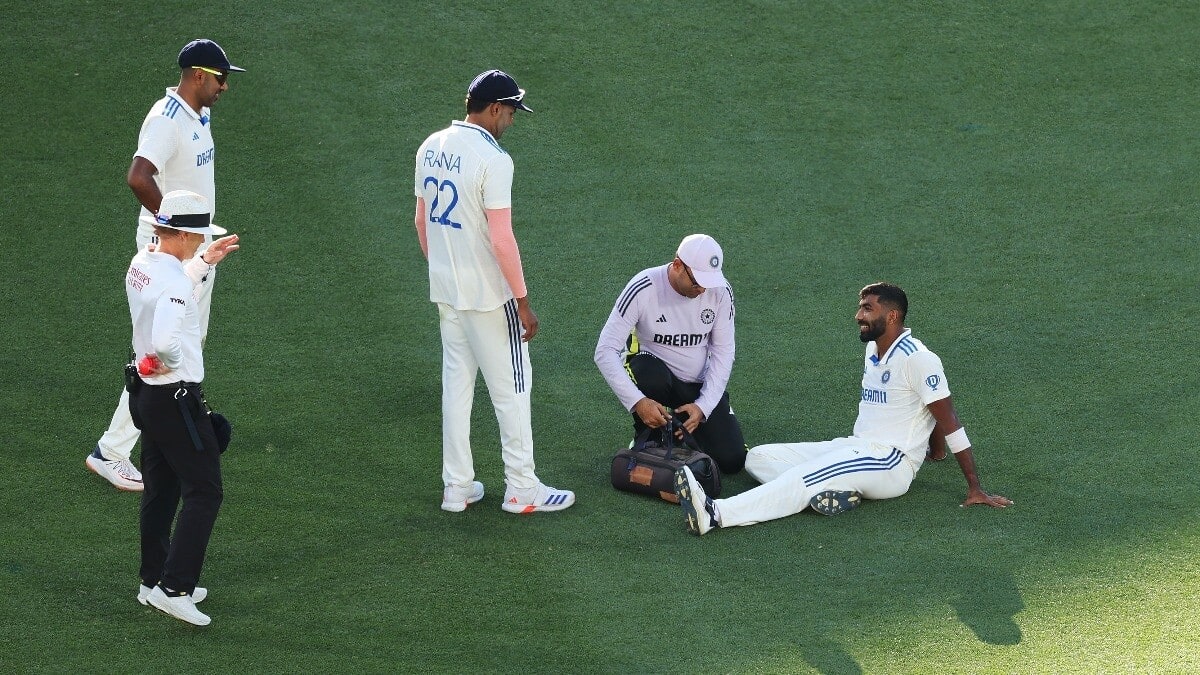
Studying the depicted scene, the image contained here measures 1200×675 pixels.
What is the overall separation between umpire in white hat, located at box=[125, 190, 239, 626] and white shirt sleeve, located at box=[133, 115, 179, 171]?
97cm

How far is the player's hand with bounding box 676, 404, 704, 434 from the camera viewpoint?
255 inches

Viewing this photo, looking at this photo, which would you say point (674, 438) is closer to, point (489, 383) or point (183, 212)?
point (489, 383)

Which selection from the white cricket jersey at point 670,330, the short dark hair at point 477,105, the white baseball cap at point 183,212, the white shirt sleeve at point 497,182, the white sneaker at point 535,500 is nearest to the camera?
the white baseball cap at point 183,212

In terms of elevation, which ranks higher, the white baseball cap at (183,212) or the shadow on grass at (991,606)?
the white baseball cap at (183,212)

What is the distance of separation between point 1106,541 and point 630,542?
2.02 m

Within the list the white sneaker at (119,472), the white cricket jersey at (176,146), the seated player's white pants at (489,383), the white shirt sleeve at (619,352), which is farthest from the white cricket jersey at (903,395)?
the white sneaker at (119,472)

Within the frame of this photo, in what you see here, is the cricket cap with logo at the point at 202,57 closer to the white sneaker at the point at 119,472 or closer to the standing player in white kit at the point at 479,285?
the standing player in white kit at the point at 479,285

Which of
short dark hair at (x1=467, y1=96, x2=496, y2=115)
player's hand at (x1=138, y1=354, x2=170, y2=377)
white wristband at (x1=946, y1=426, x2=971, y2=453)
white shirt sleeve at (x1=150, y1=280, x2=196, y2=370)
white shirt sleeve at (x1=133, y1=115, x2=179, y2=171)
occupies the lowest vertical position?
white wristband at (x1=946, y1=426, x2=971, y2=453)

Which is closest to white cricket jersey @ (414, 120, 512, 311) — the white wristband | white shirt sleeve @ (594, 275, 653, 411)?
white shirt sleeve @ (594, 275, 653, 411)

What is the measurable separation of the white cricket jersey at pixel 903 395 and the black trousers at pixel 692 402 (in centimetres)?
62

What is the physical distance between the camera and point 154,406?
4.93 meters

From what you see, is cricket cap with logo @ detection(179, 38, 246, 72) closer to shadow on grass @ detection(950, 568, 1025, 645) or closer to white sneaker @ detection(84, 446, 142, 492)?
white sneaker @ detection(84, 446, 142, 492)

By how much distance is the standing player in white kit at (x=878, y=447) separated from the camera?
598cm

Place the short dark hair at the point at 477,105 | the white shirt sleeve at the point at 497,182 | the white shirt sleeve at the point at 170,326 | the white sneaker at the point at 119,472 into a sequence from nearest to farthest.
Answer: the white shirt sleeve at the point at 170,326
the white shirt sleeve at the point at 497,182
the short dark hair at the point at 477,105
the white sneaker at the point at 119,472
